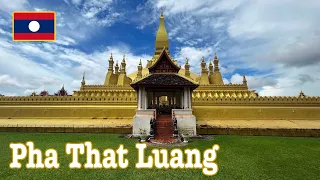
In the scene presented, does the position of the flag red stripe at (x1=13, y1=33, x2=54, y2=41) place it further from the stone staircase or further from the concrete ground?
the stone staircase

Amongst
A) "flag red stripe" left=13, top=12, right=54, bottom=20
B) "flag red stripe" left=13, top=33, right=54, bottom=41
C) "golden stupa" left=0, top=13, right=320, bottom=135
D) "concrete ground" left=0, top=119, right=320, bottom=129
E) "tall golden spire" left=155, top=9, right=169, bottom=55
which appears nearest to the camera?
"flag red stripe" left=13, top=33, right=54, bottom=41

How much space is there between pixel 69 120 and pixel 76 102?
118 inches

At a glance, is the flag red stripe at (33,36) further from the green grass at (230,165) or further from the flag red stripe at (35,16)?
the green grass at (230,165)

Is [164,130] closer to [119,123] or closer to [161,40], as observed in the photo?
[119,123]

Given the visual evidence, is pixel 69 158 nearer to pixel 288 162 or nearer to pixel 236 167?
pixel 236 167

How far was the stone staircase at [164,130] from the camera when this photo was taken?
17.0 meters

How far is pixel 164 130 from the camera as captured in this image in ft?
62.4

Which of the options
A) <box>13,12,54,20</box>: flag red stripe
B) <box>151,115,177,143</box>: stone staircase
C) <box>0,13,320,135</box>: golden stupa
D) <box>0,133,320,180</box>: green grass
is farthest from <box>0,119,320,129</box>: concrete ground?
<box>13,12,54,20</box>: flag red stripe

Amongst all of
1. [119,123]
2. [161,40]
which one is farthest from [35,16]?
[161,40]

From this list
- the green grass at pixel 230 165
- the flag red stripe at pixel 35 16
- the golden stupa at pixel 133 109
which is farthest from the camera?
the golden stupa at pixel 133 109

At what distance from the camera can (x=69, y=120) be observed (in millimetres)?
27062

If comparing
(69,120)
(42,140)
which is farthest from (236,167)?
(69,120)

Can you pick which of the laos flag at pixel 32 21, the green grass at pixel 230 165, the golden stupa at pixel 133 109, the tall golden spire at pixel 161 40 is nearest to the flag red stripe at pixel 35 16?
the laos flag at pixel 32 21

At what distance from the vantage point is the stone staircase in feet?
55.9
